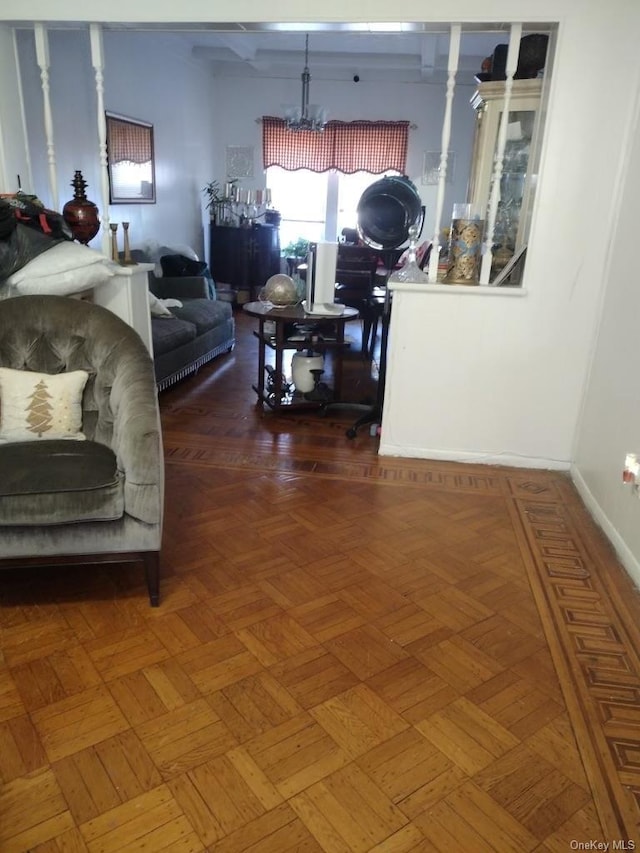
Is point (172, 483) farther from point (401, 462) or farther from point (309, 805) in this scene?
point (309, 805)

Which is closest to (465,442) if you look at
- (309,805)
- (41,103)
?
(309,805)

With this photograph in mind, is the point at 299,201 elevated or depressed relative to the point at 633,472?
elevated

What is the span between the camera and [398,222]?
3213 mm

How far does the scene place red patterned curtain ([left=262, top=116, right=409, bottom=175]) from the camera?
302 inches

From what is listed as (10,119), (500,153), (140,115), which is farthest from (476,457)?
(140,115)

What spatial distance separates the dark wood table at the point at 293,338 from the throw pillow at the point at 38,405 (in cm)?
159

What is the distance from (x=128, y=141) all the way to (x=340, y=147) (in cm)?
321

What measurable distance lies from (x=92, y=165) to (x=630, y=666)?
15.8 ft

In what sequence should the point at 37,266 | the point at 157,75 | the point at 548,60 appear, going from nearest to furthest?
the point at 37,266, the point at 548,60, the point at 157,75

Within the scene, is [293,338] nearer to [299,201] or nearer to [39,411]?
[39,411]

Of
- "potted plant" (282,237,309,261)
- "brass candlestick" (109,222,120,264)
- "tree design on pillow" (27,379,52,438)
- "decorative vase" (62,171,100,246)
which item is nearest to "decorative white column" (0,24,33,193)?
"decorative vase" (62,171,100,246)

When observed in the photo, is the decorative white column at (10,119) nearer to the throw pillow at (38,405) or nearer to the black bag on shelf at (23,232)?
the black bag on shelf at (23,232)

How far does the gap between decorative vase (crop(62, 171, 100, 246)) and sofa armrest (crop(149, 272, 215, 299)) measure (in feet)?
6.87

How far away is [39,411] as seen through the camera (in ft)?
7.27
